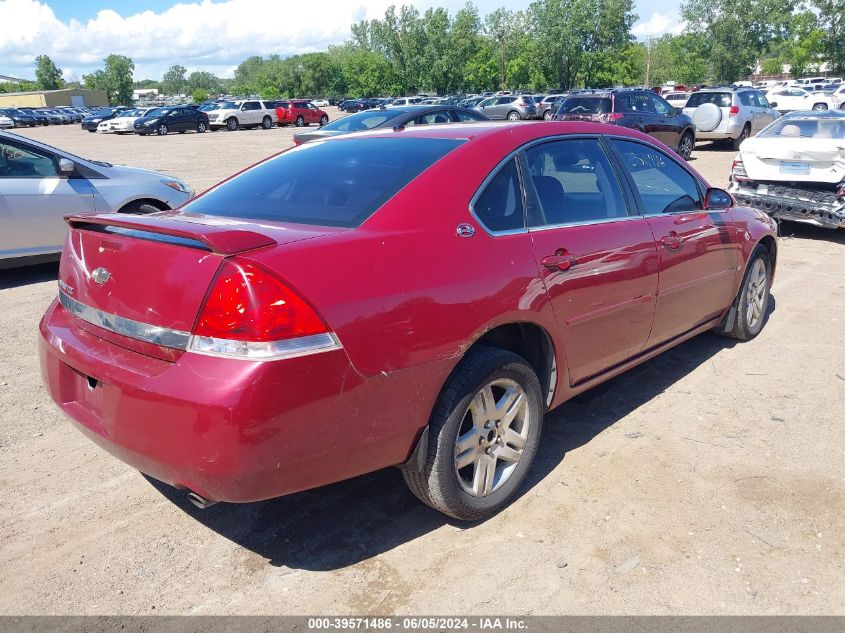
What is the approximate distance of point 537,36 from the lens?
229 feet

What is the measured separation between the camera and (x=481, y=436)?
316 cm

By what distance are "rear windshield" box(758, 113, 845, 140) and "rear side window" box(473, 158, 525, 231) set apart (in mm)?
7915

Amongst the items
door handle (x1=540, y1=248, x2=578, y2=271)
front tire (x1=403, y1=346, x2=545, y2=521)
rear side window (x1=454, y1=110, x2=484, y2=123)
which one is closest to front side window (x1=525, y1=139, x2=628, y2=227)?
door handle (x1=540, y1=248, x2=578, y2=271)

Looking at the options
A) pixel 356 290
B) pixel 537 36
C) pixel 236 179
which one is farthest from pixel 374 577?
pixel 537 36

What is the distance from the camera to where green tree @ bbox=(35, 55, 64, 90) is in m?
136

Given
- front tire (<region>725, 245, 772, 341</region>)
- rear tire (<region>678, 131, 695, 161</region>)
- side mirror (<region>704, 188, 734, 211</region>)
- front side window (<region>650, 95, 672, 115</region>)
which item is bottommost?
front tire (<region>725, 245, 772, 341</region>)

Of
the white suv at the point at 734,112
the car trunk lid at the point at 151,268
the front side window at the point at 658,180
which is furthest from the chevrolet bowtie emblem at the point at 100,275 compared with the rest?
the white suv at the point at 734,112

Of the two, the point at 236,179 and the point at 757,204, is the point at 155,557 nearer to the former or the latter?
the point at 236,179

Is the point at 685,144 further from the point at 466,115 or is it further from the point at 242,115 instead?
the point at 242,115

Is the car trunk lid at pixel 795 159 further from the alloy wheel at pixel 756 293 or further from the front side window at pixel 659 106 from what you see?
the front side window at pixel 659 106

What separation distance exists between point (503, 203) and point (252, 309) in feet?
4.50

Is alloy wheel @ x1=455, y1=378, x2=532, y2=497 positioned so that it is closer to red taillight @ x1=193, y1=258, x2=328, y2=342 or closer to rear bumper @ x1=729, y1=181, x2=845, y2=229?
red taillight @ x1=193, y1=258, x2=328, y2=342

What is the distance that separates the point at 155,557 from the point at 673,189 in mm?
3544

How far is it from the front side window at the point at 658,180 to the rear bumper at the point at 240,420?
7.28 ft
